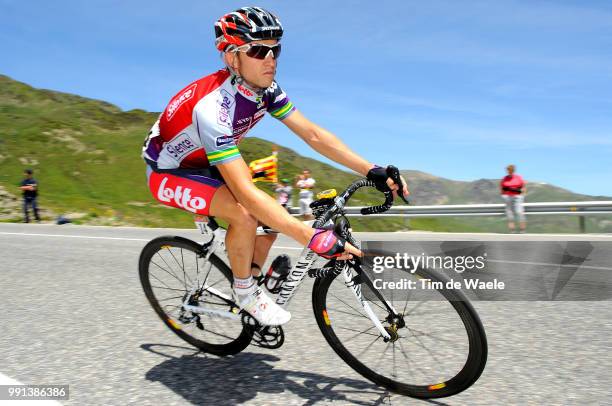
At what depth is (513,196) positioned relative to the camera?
43.7ft

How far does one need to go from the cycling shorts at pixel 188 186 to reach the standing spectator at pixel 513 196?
1128 cm

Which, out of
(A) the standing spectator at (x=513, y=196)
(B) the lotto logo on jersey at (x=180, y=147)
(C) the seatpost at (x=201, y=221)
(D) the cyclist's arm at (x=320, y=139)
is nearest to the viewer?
(B) the lotto logo on jersey at (x=180, y=147)

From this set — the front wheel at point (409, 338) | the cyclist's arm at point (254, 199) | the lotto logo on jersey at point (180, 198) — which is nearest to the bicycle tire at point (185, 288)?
the lotto logo on jersey at point (180, 198)

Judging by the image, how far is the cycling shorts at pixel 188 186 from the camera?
3324mm

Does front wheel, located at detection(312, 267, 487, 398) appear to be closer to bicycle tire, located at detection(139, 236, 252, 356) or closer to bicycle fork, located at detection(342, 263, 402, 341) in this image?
bicycle fork, located at detection(342, 263, 402, 341)

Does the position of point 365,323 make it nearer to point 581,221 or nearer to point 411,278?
point 411,278

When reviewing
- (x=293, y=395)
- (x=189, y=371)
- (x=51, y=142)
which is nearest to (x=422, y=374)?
(x=293, y=395)

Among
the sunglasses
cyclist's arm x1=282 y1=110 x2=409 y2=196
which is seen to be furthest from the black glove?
the sunglasses

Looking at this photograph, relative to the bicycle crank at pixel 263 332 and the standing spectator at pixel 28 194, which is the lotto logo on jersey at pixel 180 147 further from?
the standing spectator at pixel 28 194

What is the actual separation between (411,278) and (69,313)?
347 centimetres

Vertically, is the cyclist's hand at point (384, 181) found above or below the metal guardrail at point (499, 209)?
below

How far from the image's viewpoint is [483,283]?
6465 mm

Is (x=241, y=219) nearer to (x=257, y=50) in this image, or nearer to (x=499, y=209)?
(x=257, y=50)

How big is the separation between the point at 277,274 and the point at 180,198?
0.81 metres
